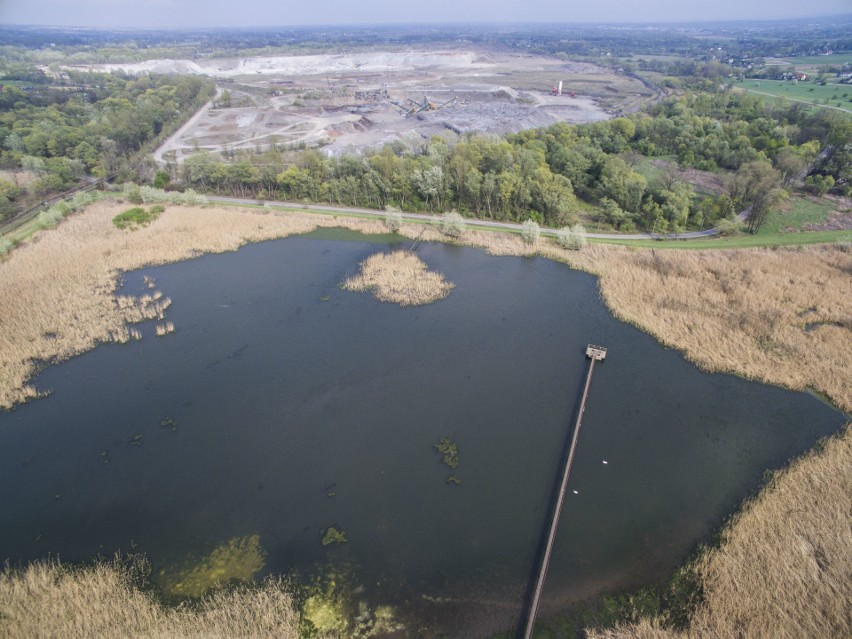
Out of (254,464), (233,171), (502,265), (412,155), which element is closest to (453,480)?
(254,464)

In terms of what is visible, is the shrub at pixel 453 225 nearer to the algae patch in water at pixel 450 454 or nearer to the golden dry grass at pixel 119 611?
the algae patch in water at pixel 450 454

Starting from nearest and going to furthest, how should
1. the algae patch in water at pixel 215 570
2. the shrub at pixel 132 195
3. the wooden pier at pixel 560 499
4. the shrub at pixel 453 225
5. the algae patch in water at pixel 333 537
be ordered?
the wooden pier at pixel 560 499 → the algae patch in water at pixel 215 570 → the algae patch in water at pixel 333 537 → the shrub at pixel 453 225 → the shrub at pixel 132 195

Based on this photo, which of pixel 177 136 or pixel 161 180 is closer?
pixel 161 180

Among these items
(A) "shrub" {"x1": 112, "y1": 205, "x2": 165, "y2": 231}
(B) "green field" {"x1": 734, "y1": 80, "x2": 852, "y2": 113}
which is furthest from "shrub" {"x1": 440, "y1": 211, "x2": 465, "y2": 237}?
(B) "green field" {"x1": 734, "y1": 80, "x2": 852, "y2": 113}

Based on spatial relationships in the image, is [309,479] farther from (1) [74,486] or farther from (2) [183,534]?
(1) [74,486]

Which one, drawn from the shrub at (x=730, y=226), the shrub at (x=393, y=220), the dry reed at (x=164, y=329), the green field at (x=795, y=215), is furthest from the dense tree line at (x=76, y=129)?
the green field at (x=795, y=215)

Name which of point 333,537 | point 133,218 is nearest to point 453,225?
point 333,537

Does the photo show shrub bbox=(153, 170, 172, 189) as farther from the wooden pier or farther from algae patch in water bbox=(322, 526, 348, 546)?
the wooden pier

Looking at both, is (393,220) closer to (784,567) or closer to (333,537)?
(333,537)
